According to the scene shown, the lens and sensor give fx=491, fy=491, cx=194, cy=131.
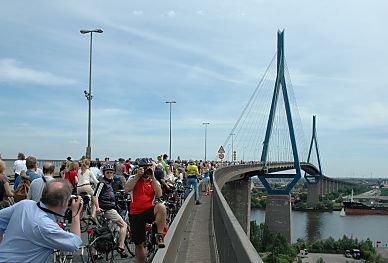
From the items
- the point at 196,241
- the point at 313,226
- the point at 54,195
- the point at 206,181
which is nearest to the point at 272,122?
the point at 206,181

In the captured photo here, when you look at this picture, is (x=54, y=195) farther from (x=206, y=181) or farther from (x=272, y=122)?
(x=272, y=122)

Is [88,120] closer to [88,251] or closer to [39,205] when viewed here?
[88,251]

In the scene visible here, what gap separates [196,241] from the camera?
1014 centimetres

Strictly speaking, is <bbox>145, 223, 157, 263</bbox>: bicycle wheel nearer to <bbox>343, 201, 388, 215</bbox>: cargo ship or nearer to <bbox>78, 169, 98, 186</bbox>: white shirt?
<bbox>78, 169, 98, 186</bbox>: white shirt

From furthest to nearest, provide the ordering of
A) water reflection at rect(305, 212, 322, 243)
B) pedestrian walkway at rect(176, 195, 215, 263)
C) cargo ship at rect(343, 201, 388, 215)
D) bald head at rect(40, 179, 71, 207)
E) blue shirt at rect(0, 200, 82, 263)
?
1. cargo ship at rect(343, 201, 388, 215)
2. water reflection at rect(305, 212, 322, 243)
3. pedestrian walkway at rect(176, 195, 215, 263)
4. bald head at rect(40, 179, 71, 207)
5. blue shirt at rect(0, 200, 82, 263)

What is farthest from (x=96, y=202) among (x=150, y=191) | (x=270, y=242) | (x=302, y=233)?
(x=302, y=233)

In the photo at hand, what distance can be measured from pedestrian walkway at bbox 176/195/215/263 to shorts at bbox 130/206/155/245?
4.80 ft

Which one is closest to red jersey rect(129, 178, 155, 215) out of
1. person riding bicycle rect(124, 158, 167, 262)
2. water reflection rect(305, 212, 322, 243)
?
person riding bicycle rect(124, 158, 167, 262)

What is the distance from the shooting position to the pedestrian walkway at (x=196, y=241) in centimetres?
835

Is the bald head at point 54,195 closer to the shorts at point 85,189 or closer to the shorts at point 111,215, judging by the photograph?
the shorts at point 111,215

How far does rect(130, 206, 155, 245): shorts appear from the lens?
6.79 m

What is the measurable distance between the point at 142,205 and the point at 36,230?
147 inches

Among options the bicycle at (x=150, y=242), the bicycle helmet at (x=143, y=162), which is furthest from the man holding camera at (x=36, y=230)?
the bicycle at (x=150, y=242)

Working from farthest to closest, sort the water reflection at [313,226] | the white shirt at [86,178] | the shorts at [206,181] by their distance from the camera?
1. the water reflection at [313,226]
2. the shorts at [206,181]
3. the white shirt at [86,178]
